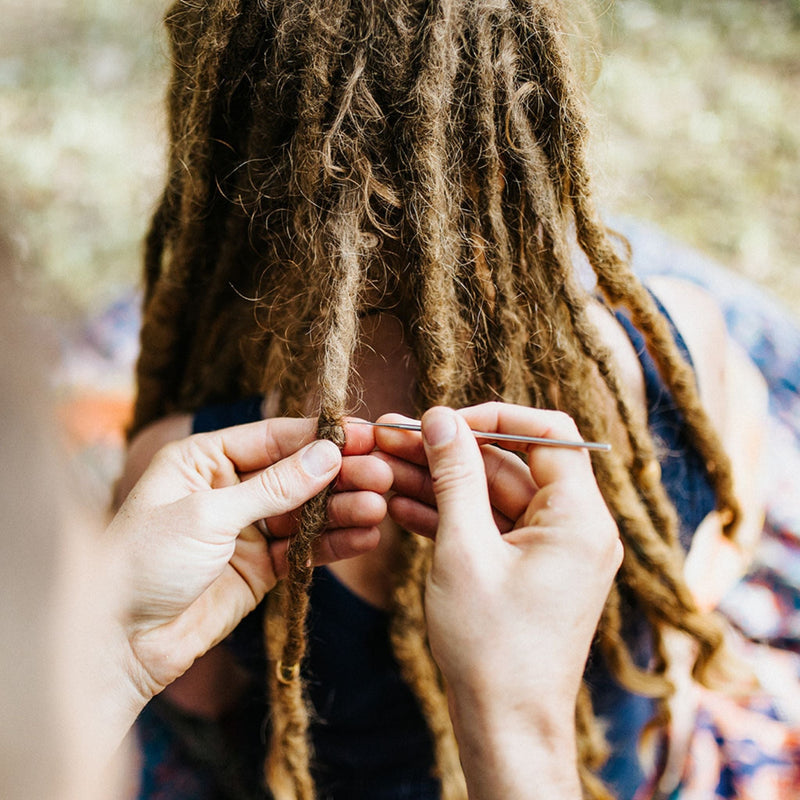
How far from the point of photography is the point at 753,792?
140cm

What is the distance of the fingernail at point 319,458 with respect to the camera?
966 millimetres

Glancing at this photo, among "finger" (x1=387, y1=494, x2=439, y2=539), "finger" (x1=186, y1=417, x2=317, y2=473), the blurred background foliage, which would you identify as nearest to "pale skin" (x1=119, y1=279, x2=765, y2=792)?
"finger" (x1=387, y1=494, x2=439, y2=539)

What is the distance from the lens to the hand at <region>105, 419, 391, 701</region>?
0.96 metres

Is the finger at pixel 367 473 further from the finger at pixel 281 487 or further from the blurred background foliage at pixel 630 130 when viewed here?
the blurred background foliage at pixel 630 130

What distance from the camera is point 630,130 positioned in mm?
2604

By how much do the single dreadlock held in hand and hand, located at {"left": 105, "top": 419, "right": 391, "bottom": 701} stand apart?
0.05 metres

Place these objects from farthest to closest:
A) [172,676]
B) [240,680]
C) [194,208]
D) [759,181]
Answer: [759,181]
[240,680]
[194,208]
[172,676]

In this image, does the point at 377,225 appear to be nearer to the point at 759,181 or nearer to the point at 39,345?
the point at 39,345

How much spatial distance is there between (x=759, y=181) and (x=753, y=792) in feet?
6.40

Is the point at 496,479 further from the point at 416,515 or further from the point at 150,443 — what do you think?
the point at 150,443

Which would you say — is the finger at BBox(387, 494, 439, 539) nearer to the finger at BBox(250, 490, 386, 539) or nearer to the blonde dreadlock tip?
the finger at BBox(250, 490, 386, 539)

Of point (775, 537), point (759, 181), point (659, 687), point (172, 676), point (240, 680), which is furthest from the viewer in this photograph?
point (759, 181)

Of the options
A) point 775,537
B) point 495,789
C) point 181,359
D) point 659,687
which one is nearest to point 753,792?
point 659,687

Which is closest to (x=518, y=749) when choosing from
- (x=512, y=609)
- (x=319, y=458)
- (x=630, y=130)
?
(x=512, y=609)
